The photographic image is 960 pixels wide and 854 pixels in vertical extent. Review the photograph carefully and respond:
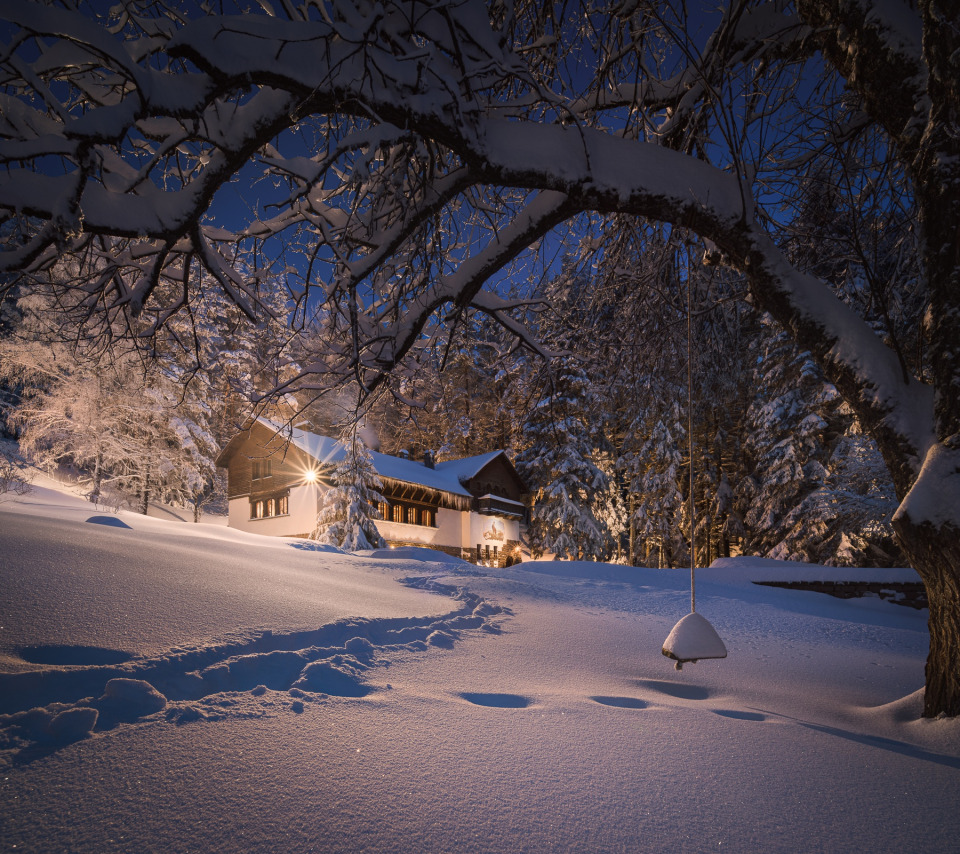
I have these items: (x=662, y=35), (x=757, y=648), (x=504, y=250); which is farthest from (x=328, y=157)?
(x=757, y=648)

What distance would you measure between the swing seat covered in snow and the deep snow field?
0.31 metres

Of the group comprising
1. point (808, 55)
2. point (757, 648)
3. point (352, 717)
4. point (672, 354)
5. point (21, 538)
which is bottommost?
point (757, 648)

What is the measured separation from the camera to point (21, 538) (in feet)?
15.6

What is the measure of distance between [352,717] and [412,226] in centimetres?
321

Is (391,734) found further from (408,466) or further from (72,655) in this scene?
(408,466)

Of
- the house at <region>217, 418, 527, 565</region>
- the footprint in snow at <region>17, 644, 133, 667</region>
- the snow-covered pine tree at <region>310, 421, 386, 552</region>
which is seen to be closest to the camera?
the footprint in snow at <region>17, 644, 133, 667</region>

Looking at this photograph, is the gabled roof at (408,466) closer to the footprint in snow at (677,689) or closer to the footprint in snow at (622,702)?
the footprint in snow at (677,689)

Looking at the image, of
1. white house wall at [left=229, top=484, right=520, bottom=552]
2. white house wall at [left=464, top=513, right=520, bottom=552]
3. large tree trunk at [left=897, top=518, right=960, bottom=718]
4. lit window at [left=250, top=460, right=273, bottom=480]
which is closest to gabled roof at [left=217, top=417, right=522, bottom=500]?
lit window at [left=250, top=460, right=273, bottom=480]

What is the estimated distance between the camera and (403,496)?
24.2 m

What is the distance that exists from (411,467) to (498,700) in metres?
22.5

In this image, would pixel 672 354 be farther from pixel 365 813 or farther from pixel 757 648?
pixel 365 813

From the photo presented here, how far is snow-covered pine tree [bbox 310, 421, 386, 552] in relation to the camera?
17406mm

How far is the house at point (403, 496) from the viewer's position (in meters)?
21.7

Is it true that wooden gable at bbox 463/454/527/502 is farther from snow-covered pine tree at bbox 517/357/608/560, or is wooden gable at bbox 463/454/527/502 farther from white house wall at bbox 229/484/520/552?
snow-covered pine tree at bbox 517/357/608/560
